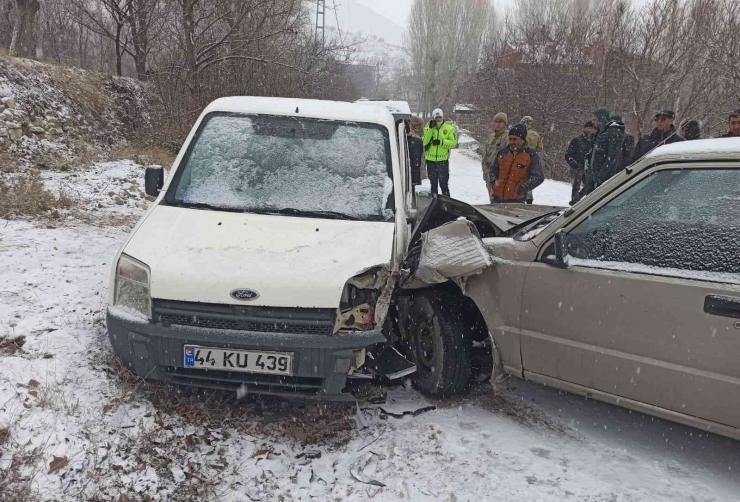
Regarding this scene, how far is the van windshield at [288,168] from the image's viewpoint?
12.8ft

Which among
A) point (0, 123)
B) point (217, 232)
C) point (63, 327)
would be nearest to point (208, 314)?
point (217, 232)

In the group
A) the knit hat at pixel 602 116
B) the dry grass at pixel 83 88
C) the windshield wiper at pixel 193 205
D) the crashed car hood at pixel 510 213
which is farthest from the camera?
the dry grass at pixel 83 88

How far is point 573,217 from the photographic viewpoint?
10.5 feet

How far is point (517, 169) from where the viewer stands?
6859 millimetres

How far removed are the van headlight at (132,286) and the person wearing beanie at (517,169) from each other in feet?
15.6

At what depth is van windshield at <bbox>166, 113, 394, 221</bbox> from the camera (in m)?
3.89

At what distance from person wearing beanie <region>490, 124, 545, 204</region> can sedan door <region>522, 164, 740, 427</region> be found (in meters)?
3.66

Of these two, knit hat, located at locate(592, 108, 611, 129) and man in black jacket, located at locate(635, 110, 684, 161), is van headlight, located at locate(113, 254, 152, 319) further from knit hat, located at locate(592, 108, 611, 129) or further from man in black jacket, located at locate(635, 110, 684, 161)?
knit hat, located at locate(592, 108, 611, 129)

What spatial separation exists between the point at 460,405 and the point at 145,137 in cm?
1186

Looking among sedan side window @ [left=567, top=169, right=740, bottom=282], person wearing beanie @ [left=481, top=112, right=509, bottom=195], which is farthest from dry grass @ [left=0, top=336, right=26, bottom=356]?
person wearing beanie @ [left=481, top=112, right=509, bottom=195]

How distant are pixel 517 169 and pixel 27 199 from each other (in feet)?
19.3

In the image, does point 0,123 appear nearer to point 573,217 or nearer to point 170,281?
point 170,281

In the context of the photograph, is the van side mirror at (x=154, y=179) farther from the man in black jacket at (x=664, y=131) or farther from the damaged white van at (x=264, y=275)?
the man in black jacket at (x=664, y=131)

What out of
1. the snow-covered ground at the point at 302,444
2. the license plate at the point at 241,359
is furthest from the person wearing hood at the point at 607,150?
the license plate at the point at 241,359
